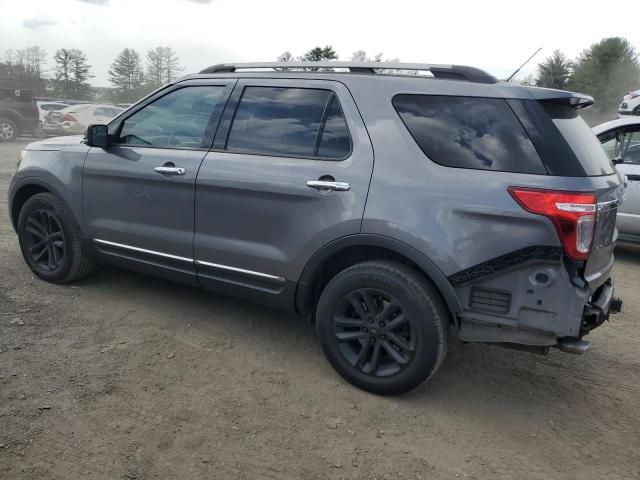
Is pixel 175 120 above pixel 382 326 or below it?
above

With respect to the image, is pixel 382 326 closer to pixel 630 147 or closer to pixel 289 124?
pixel 289 124

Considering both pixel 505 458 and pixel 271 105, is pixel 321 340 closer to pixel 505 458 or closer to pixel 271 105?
pixel 505 458

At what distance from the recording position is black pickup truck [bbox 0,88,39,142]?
59.7 feet

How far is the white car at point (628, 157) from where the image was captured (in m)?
6.41

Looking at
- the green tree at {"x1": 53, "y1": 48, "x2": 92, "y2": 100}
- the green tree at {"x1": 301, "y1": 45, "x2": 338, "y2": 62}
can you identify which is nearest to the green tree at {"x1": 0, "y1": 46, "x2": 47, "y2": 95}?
the green tree at {"x1": 53, "y1": 48, "x2": 92, "y2": 100}

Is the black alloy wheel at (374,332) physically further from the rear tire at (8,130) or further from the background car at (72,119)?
the rear tire at (8,130)

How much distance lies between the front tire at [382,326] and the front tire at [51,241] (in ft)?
7.59

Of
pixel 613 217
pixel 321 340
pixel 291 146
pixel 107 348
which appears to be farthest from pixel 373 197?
pixel 107 348

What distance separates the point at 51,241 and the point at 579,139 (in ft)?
13.4

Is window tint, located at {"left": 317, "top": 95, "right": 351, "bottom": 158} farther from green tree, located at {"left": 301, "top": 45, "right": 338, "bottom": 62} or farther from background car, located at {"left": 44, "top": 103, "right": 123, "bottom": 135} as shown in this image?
background car, located at {"left": 44, "top": 103, "right": 123, "bottom": 135}

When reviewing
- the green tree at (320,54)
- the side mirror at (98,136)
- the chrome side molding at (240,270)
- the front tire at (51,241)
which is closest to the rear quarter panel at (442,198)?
the chrome side molding at (240,270)

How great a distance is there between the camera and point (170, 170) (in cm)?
374

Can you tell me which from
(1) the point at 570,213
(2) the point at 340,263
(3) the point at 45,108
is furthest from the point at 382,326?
(3) the point at 45,108

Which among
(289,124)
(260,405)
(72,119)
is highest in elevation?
(289,124)
